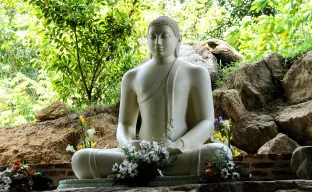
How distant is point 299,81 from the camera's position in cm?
680

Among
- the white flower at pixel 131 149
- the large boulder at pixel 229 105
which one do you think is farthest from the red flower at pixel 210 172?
the large boulder at pixel 229 105

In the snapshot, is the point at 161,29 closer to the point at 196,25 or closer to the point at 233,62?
the point at 233,62

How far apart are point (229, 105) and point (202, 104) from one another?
1.99 meters

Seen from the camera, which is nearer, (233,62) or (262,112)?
(262,112)

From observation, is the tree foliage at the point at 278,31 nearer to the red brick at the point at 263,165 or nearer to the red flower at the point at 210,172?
the red brick at the point at 263,165

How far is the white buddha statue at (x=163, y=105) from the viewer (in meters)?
4.40

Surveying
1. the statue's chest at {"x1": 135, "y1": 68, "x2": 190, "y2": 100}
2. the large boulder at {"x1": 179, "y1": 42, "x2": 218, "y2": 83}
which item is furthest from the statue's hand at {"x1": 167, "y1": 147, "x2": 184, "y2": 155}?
the large boulder at {"x1": 179, "y1": 42, "x2": 218, "y2": 83}

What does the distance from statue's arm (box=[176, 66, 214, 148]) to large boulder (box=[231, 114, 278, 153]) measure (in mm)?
1947

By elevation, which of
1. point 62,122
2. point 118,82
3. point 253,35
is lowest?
point 62,122

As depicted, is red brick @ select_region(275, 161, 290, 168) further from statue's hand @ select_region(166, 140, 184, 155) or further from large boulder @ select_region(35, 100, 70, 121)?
large boulder @ select_region(35, 100, 70, 121)

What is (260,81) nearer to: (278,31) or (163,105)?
(278,31)

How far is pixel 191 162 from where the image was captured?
424 centimetres

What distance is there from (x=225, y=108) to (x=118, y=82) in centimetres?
229

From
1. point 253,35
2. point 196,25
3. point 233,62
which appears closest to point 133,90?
point 233,62
